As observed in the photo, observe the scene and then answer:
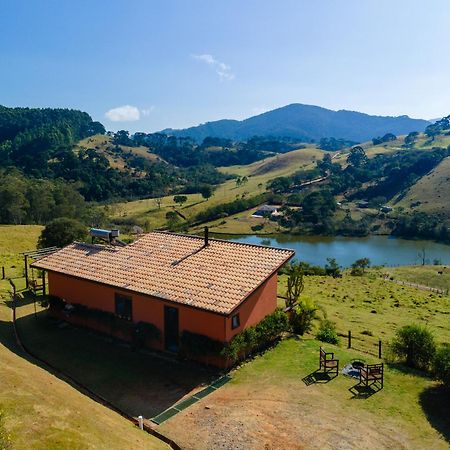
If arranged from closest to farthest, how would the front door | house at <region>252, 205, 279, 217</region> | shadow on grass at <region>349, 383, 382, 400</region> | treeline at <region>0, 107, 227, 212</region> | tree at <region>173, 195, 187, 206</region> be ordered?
shadow on grass at <region>349, 383, 382, 400</region>
the front door
house at <region>252, 205, 279, 217</region>
tree at <region>173, 195, 187, 206</region>
treeline at <region>0, 107, 227, 212</region>

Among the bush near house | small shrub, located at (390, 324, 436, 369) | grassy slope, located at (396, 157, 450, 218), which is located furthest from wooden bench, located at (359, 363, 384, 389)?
grassy slope, located at (396, 157, 450, 218)

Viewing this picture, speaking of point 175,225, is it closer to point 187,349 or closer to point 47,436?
point 187,349

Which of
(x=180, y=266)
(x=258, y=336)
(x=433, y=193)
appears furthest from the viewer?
(x=433, y=193)

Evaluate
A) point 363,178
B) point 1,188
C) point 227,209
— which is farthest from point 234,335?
point 363,178

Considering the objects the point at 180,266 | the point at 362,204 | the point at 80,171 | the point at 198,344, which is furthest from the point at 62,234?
the point at 80,171

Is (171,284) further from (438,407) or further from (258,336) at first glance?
(438,407)

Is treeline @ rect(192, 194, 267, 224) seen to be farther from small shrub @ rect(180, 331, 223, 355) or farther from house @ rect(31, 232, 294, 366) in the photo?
small shrub @ rect(180, 331, 223, 355)
